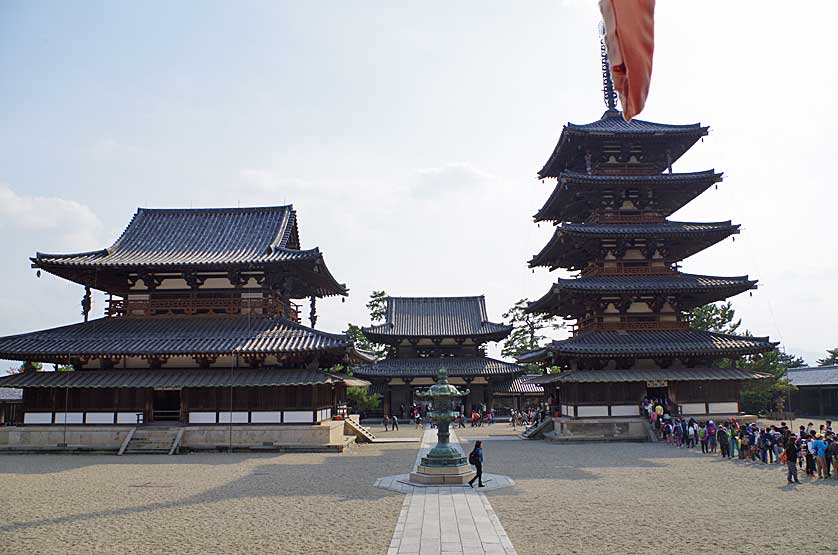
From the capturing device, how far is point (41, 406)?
29.8m

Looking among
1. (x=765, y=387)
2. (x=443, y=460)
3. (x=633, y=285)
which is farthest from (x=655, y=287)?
(x=765, y=387)

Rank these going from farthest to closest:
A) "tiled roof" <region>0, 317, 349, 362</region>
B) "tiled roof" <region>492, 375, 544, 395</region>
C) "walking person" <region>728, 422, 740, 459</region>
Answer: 1. "tiled roof" <region>492, 375, 544, 395</region>
2. "tiled roof" <region>0, 317, 349, 362</region>
3. "walking person" <region>728, 422, 740, 459</region>

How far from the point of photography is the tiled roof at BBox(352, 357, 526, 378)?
173 feet

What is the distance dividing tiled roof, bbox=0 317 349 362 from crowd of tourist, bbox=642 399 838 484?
16832mm

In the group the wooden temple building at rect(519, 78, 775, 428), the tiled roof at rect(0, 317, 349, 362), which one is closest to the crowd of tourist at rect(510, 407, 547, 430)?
the wooden temple building at rect(519, 78, 775, 428)

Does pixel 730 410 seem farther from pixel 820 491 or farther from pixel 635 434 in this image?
pixel 820 491

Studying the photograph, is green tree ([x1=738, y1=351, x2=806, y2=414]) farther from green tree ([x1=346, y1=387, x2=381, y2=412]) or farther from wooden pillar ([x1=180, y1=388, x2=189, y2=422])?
wooden pillar ([x1=180, y1=388, x2=189, y2=422])

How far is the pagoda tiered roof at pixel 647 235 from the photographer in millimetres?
33469

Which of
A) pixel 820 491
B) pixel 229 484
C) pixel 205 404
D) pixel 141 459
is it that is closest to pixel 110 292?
pixel 205 404

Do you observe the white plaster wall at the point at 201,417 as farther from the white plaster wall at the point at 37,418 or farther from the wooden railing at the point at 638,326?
the wooden railing at the point at 638,326

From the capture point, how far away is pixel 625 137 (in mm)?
35750

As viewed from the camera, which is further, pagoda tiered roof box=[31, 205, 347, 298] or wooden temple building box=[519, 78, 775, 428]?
wooden temple building box=[519, 78, 775, 428]

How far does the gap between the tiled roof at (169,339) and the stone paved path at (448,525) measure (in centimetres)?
1333

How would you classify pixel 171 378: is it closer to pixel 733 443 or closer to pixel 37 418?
pixel 37 418
